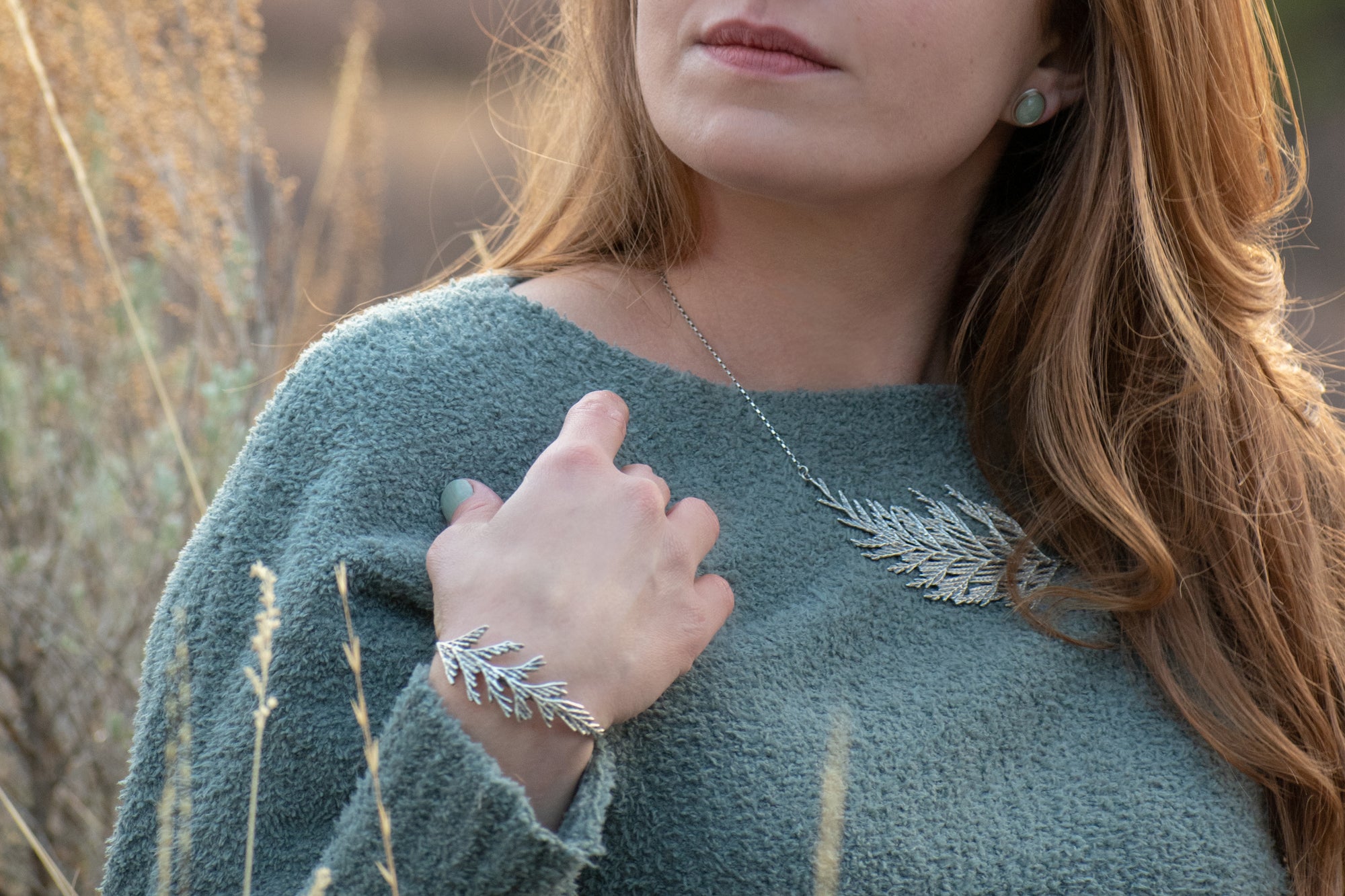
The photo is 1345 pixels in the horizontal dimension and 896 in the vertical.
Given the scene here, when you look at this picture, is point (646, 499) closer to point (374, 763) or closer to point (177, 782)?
point (374, 763)

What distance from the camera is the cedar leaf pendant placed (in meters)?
1.37

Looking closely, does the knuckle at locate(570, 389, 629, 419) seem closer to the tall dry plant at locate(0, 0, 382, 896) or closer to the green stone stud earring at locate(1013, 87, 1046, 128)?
the green stone stud earring at locate(1013, 87, 1046, 128)

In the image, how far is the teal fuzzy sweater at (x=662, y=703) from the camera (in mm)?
1063

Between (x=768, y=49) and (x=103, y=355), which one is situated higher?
(x=768, y=49)

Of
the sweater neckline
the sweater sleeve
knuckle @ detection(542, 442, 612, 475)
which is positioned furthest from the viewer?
the sweater neckline

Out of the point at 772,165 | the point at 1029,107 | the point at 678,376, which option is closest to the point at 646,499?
the point at 678,376

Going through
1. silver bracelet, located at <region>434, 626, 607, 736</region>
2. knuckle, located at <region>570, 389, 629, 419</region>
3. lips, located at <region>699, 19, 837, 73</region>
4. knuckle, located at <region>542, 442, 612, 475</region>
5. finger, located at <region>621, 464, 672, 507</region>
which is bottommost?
silver bracelet, located at <region>434, 626, 607, 736</region>

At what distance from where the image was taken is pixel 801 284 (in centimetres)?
146

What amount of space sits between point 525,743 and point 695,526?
27cm

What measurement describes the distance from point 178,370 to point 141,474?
187 millimetres

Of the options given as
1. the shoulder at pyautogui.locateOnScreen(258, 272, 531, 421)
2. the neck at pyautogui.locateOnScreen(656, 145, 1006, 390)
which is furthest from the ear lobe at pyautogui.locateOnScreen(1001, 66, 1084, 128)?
the shoulder at pyautogui.locateOnScreen(258, 272, 531, 421)

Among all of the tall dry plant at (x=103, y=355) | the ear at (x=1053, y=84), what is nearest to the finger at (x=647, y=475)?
the ear at (x=1053, y=84)

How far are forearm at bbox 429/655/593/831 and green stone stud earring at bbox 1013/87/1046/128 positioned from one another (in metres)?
0.92

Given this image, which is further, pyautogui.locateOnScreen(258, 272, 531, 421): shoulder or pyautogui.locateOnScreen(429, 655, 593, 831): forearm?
pyautogui.locateOnScreen(258, 272, 531, 421): shoulder
